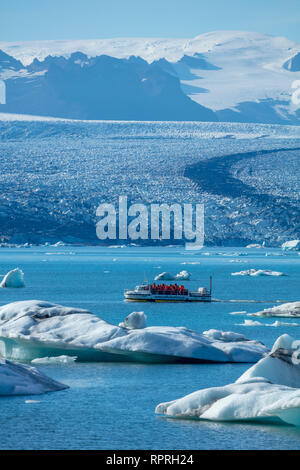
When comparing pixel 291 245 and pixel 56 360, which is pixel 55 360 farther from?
pixel 291 245

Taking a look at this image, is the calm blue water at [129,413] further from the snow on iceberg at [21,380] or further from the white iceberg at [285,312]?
the white iceberg at [285,312]

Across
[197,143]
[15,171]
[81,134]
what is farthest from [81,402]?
[81,134]

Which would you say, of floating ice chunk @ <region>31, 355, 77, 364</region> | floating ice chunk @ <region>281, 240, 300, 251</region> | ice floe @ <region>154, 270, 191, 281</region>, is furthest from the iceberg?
floating ice chunk @ <region>281, 240, 300, 251</region>

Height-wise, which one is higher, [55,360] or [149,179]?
[55,360]

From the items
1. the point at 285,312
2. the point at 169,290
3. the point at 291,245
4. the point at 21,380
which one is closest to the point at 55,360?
the point at 21,380

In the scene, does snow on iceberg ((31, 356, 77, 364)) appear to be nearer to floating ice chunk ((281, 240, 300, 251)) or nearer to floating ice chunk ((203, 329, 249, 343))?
floating ice chunk ((203, 329, 249, 343))

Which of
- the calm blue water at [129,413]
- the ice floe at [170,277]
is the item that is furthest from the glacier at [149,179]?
the calm blue water at [129,413]
